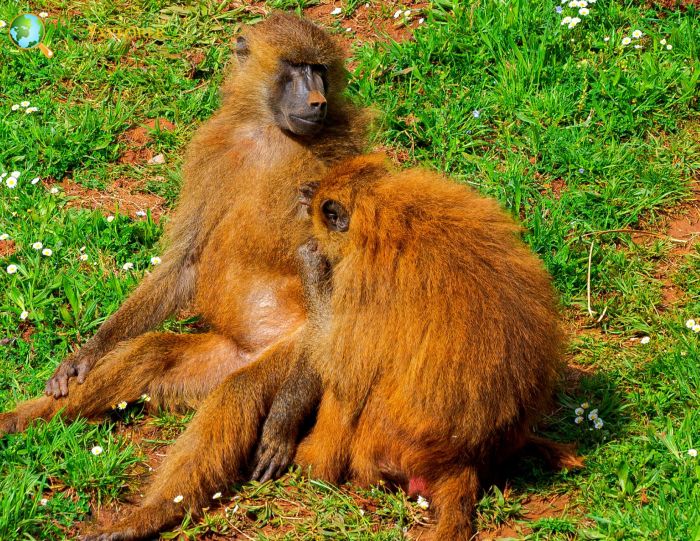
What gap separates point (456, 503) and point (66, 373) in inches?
86.9

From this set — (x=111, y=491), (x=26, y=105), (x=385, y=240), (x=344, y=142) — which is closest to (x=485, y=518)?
(x=385, y=240)

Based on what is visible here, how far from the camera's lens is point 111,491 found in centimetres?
502

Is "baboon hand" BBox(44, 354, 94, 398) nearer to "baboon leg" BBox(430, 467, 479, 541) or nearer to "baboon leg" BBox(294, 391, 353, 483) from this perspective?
"baboon leg" BBox(294, 391, 353, 483)

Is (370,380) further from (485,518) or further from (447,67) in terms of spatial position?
(447,67)

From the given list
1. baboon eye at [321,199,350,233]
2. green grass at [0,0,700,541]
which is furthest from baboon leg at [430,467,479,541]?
baboon eye at [321,199,350,233]

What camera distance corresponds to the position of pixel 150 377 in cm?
553

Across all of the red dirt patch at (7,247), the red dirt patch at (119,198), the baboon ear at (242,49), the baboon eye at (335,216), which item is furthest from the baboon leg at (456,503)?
the red dirt patch at (7,247)

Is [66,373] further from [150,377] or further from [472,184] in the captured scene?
[472,184]

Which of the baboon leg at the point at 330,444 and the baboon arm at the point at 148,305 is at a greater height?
the baboon arm at the point at 148,305

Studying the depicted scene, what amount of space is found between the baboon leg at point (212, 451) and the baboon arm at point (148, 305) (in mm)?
762

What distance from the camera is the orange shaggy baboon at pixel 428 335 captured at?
4547 mm

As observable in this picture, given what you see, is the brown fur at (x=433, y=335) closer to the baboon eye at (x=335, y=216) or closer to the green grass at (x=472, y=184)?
the baboon eye at (x=335, y=216)

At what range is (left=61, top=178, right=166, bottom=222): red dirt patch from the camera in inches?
271

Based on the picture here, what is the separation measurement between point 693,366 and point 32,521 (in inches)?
133
